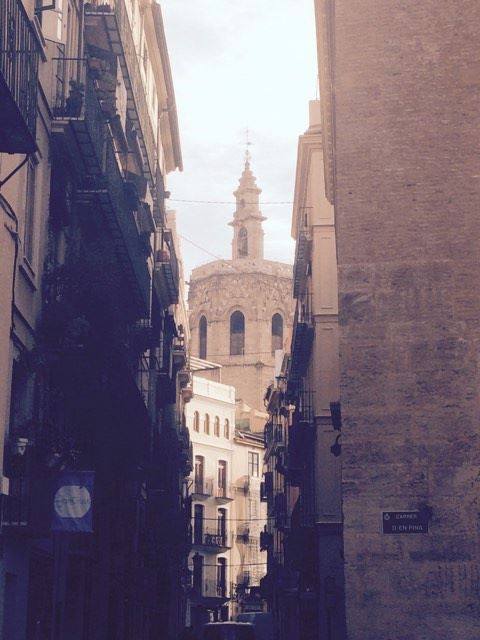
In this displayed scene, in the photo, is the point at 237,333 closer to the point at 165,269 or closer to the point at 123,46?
the point at 165,269

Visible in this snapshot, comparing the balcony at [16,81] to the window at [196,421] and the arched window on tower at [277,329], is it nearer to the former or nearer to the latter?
the window at [196,421]

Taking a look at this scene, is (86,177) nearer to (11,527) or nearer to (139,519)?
(11,527)

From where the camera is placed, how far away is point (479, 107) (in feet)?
60.8

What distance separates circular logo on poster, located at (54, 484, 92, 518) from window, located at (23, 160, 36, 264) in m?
2.98

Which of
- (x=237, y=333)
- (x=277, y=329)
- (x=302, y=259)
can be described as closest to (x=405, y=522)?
(x=302, y=259)

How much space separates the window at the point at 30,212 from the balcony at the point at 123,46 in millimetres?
5096

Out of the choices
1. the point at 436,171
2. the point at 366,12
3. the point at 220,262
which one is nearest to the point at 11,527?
the point at 436,171

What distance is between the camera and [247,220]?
93562mm

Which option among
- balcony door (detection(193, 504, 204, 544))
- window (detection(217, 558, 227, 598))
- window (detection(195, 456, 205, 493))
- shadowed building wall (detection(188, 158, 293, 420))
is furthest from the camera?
shadowed building wall (detection(188, 158, 293, 420))

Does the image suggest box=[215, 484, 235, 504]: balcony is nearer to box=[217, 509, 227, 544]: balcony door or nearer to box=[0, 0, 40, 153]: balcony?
box=[217, 509, 227, 544]: balcony door

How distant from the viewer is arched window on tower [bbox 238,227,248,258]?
92375 millimetres

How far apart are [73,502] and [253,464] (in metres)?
61.1

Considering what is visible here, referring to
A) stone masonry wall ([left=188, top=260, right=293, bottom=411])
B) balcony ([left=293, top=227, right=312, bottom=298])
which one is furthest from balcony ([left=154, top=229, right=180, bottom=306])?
stone masonry wall ([left=188, top=260, right=293, bottom=411])

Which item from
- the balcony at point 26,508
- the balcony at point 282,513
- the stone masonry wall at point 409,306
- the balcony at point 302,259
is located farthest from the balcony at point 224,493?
the balcony at point 26,508
